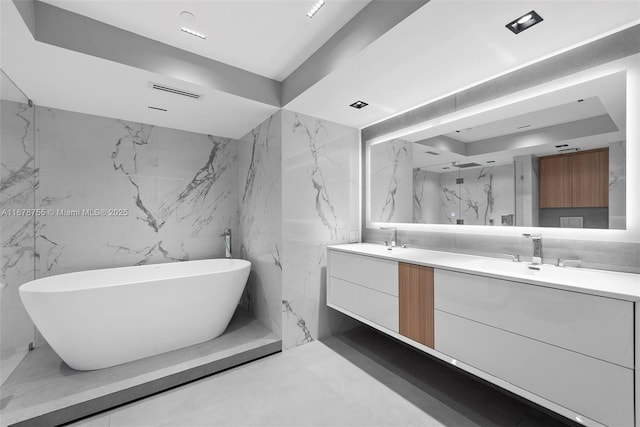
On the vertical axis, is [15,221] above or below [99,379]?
above

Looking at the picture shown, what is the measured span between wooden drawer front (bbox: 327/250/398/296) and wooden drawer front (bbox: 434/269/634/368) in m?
0.46

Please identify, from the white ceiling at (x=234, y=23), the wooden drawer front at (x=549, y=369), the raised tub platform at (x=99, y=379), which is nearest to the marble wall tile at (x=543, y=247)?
the wooden drawer front at (x=549, y=369)

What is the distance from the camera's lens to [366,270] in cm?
233

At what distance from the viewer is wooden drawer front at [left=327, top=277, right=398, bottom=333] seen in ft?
6.95

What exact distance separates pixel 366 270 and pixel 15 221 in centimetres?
310

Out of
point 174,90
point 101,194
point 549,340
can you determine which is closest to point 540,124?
point 549,340

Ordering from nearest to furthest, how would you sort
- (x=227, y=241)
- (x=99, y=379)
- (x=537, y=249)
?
1. (x=537, y=249)
2. (x=99, y=379)
3. (x=227, y=241)

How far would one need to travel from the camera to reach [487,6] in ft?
4.35

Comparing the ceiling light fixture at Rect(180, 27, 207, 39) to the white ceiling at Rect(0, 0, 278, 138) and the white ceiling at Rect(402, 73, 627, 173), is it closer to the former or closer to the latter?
the white ceiling at Rect(0, 0, 278, 138)

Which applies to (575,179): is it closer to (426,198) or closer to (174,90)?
(426,198)

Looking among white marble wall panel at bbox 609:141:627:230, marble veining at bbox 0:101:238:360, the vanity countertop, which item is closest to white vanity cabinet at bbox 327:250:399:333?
the vanity countertop

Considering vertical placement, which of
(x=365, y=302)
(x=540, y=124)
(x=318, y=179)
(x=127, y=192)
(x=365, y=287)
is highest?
(x=540, y=124)

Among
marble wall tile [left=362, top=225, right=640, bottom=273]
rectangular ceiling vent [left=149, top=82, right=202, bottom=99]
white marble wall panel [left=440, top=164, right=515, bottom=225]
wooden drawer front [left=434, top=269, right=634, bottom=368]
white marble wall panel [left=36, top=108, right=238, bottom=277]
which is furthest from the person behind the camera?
white marble wall panel [left=36, top=108, right=238, bottom=277]

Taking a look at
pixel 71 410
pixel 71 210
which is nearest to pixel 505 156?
pixel 71 410
